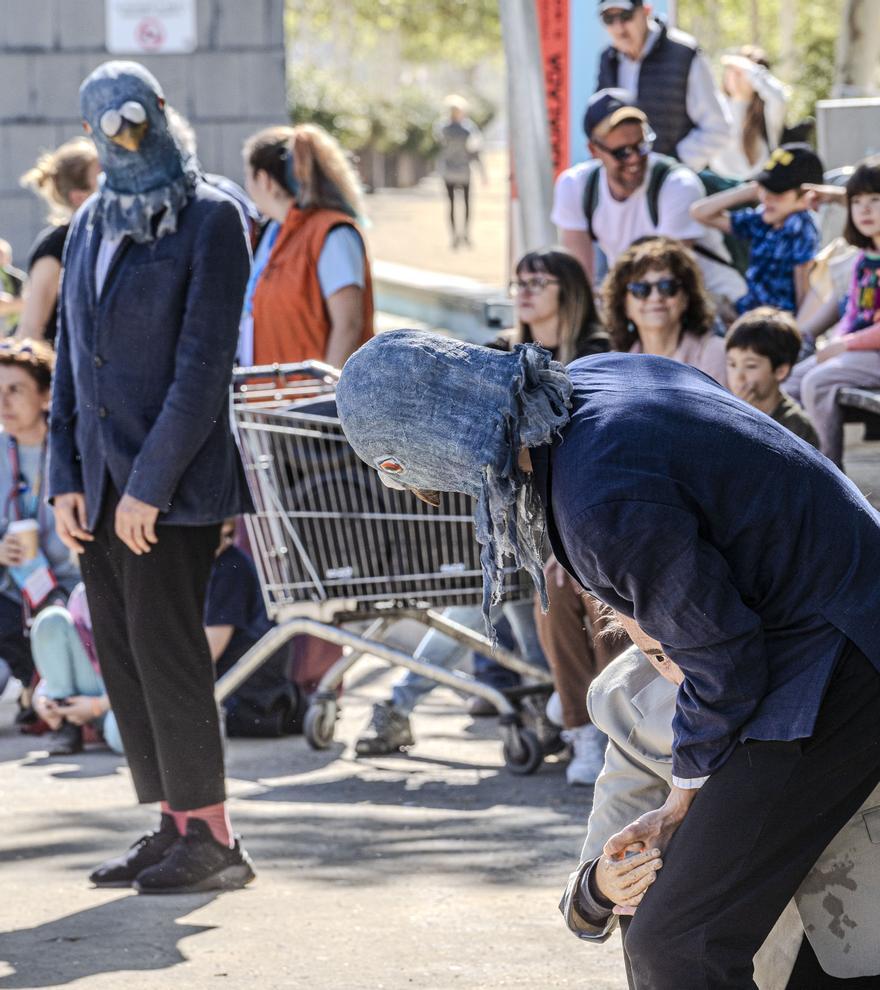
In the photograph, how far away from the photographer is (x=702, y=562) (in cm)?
283

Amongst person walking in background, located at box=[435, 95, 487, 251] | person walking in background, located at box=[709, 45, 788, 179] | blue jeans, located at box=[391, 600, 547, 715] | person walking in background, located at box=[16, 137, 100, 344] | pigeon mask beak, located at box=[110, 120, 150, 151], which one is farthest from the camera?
person walking in background, located at box=[435, 95, 487, 251]

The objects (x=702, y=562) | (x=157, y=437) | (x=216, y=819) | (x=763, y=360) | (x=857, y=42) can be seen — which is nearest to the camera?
(x=702, y=562)

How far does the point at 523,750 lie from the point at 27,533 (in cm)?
263

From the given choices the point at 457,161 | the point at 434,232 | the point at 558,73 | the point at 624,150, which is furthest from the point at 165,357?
the point at 434,232

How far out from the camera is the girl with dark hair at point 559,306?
22.4ft

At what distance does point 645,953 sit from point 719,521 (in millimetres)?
762

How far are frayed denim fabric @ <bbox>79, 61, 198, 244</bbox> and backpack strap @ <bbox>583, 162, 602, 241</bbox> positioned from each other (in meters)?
3.12

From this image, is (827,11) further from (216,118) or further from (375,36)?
(216,118)

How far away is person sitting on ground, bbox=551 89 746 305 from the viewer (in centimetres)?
762

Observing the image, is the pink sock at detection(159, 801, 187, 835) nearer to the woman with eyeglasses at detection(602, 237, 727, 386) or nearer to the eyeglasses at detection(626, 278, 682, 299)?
the woman with eyeglasses at detection(602, 237, 727, 386)

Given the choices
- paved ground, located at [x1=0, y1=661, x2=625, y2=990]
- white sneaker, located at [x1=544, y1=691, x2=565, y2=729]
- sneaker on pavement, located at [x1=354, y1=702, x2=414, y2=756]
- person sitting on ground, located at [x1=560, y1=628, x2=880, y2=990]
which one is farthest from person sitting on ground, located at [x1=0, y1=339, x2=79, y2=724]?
person sitting on ground, located at [x1=560, y1=628, x2=880, y2=990]

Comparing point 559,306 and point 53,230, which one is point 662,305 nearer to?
point 559,306

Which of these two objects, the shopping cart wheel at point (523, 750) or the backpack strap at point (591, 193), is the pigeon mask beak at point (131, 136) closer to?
the shopping cart wheel at point (523, 750)

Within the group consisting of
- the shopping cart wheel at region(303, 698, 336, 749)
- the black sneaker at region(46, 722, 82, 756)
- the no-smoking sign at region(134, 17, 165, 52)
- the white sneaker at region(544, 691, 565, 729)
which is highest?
the no-smoking sign at region(134, 17, 165, 52)
